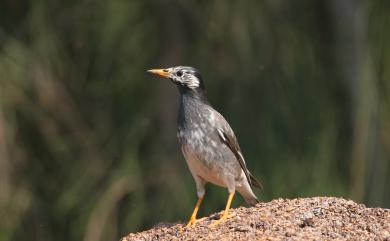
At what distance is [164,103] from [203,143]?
3.52 m

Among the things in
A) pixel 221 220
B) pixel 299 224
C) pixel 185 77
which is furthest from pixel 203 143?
pixel 299 224

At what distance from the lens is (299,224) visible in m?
5.75

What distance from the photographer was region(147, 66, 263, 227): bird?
7.56 metres

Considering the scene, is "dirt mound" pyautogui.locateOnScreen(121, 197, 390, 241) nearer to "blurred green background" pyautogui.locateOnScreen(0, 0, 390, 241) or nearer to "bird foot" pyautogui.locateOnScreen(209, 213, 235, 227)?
"bird foot" pyautogui.locateOnScreen(209, 213, 235, 227)

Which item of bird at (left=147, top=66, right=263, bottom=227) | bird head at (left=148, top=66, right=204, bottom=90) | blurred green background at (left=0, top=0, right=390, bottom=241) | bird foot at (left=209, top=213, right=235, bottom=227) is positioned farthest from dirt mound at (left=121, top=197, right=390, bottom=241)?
blurred green background at (left=0, top=0, right=390, bottom=241)

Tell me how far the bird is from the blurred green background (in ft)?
6.74

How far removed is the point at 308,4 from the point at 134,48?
2.13 m

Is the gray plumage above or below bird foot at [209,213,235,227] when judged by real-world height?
above

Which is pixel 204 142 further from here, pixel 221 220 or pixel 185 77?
pixel 221 220

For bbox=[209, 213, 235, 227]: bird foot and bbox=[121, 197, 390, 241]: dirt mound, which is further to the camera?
bbox=[209, 213, 235, 227]: bird foot

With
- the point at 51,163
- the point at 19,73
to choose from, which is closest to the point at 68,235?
the point at 51,163

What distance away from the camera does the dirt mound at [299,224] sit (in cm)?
561

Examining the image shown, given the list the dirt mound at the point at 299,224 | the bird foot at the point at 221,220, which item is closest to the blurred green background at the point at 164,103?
the bird foot at the point at 221,220

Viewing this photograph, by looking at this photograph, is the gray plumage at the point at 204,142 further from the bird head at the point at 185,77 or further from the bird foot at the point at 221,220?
the bird foot at the point at 221,220
